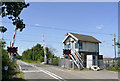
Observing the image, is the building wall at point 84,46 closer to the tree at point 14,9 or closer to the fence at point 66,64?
the fence at point 66,64

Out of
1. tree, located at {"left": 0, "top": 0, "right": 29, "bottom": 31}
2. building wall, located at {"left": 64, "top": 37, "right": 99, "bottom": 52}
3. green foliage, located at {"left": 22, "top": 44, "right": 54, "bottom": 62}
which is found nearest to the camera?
tree, located at {"left": 0, "top": 0, "right": 29, "bottom": 31}

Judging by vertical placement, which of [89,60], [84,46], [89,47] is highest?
[84,46]

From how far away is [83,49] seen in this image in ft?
89.2

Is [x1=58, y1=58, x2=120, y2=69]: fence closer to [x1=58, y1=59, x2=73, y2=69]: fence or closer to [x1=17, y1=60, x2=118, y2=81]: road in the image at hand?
[x1=58, y1=59, x2=73, y2=69]: fence

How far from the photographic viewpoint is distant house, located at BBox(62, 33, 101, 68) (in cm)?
2461

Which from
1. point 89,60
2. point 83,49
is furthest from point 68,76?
point 83,49

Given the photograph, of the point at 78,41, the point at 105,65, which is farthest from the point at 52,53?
the point at 105,65

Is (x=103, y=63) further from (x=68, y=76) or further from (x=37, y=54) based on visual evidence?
(x=37, y=54)

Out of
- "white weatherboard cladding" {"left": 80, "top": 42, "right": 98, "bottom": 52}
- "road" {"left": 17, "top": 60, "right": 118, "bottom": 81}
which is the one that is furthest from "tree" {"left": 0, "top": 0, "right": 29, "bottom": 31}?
"white weatherboard cladding" {"left": 80, "top": 42, "right": 98, "bottom": 52}

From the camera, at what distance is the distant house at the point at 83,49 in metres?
24.6

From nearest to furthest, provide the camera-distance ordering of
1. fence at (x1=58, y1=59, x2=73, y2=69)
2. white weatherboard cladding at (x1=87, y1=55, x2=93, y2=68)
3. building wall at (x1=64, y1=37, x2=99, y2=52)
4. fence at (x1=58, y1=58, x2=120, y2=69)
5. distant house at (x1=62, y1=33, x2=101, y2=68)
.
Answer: fence at (x1=58, y1=58, x2=120, y2=69), fence at (x1=58, y1=59, x2=73, y2=69), white weatherboard cladding at (x1=87, y1=55, x2=93, y2=68), distant house at (x1=62, y1=33, x2=101, y2=68), building wall at (x1=64, y1=37, x2=99, y2=52)

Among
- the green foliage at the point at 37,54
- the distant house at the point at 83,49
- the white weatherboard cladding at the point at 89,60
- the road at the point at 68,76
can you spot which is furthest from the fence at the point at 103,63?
the green foliage at the point at 37,54

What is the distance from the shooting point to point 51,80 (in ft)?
40.7

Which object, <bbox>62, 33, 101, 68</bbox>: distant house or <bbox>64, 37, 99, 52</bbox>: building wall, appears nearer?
<bbox>62, 33, 101, 68</bbox>: distant house
